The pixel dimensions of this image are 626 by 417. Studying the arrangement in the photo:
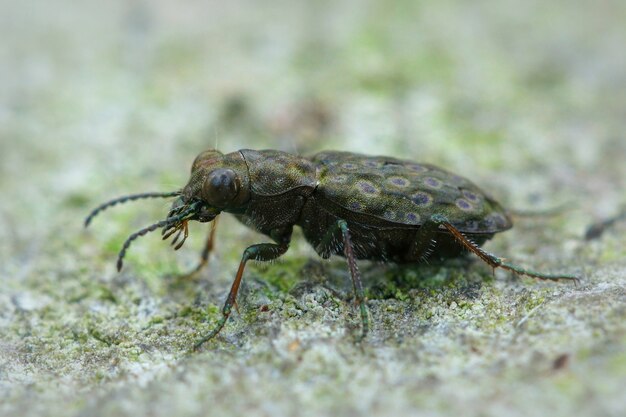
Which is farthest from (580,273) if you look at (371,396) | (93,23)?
(93,23)

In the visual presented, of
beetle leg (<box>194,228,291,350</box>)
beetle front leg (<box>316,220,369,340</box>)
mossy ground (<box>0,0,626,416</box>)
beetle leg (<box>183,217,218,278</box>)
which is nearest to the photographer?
mossy ground (<box>0,0,626,416</box>)

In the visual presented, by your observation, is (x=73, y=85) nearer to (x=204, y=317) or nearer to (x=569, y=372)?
(x=204, y=317)

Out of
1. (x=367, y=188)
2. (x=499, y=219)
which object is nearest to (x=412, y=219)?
(x=367, y=188)

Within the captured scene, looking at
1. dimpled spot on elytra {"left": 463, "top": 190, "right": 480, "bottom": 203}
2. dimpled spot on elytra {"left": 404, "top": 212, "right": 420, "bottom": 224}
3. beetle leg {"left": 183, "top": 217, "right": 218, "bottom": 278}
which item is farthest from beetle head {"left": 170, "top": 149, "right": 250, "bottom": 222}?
dimpled spot on elytra {"left": 463, "top": 190, "right": 480, "bottom": 203}

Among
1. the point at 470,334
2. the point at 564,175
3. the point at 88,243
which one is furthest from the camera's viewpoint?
the point at 564,175

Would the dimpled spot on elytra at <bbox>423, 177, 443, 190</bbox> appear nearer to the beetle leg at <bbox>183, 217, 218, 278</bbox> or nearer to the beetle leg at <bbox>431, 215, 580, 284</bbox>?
the beetle leg at <bbox>431, 215, 580, 284</bbox>

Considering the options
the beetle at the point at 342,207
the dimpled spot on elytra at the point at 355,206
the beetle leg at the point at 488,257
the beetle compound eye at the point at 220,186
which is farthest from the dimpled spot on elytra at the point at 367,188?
the beetle compound eye at the point at 220,186
